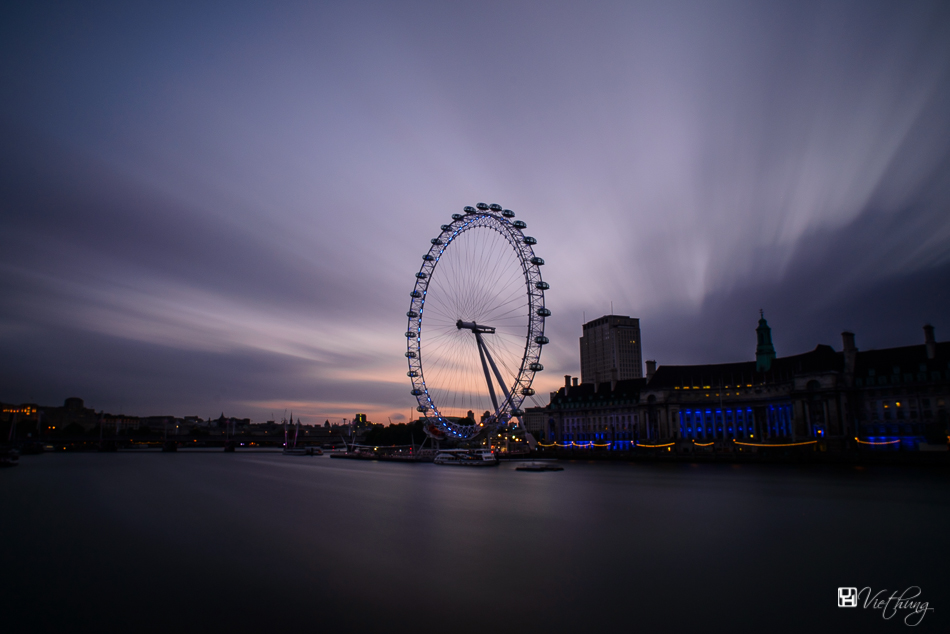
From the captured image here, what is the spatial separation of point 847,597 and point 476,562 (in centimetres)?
1146

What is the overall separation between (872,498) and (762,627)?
2925 cm

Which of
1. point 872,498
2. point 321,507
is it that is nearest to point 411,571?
point 321,507

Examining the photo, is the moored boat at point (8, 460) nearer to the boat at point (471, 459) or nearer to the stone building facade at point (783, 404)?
the boat at point (471, 459)

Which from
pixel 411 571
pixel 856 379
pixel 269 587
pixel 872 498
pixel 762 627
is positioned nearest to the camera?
pixel 762 627

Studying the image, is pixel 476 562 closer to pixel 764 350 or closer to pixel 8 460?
pixel 8 460

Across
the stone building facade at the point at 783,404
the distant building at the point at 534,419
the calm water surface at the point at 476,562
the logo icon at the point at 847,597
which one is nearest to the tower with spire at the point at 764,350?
the stone building facade at the point at 783,404

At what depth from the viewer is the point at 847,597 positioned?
15.7m

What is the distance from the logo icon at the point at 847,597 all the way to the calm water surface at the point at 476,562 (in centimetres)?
30

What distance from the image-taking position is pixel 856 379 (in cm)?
8319

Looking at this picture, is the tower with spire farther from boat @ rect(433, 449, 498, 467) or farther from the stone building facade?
boat @ rect(433, 449, 498, 467)

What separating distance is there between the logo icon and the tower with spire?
98327 mm

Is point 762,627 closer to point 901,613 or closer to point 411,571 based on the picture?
point 901,613

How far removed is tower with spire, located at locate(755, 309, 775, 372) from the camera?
352 feet

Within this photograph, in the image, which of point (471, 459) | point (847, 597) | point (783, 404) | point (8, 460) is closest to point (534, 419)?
point (783, 404)
